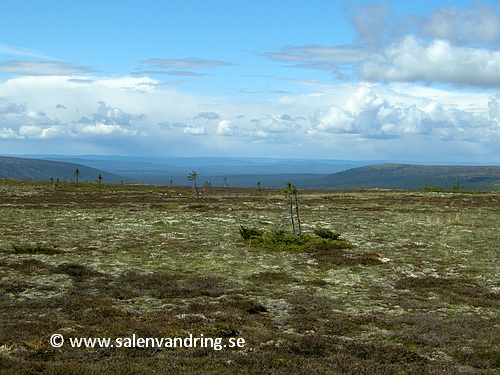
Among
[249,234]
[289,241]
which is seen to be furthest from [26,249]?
[289,241]

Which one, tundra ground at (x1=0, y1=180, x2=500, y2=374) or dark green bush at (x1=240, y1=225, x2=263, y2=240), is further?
dark green bush at (x1=240, y1=225, x2=263, y2=240)

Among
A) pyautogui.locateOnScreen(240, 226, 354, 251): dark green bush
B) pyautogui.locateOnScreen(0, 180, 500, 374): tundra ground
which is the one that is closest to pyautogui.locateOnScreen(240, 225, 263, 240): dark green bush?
pyautogui.locateOnScreen(240, 226, 354, 251): dark green bush

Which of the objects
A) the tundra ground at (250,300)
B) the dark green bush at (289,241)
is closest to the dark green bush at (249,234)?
the dark green bush at (289,241)

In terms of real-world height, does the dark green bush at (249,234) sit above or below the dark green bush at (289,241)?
above

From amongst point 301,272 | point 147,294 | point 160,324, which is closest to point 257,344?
point 160,324

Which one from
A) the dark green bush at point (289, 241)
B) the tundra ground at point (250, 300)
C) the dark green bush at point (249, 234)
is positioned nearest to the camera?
the tundra ground at point (250, 300)

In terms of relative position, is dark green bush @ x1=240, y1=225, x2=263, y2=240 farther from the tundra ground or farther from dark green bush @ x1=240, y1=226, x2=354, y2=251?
the tundra ground

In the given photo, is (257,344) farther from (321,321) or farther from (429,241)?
(429,241)

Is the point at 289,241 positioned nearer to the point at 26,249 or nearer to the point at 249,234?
the point at 249,234

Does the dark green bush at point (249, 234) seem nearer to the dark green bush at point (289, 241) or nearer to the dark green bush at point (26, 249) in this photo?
the dark green bush at point (289, 241)

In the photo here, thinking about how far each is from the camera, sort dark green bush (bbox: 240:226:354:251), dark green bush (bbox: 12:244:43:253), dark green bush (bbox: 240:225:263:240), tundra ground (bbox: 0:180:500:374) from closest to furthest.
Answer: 1. tundra ground (bbox: 0:180:500:374)
2. dark green bush (bbox: 12:244:43:253)
3. dark green bush (bbox: 240:226:354:251)
4. dark green bush (bbox: 240:225:263:240)

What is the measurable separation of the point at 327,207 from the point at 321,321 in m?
53.0

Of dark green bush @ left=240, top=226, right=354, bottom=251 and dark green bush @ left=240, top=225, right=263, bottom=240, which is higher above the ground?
dark green bush @ left=240, top=225, right=263, bottom=240

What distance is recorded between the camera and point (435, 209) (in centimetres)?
6391
